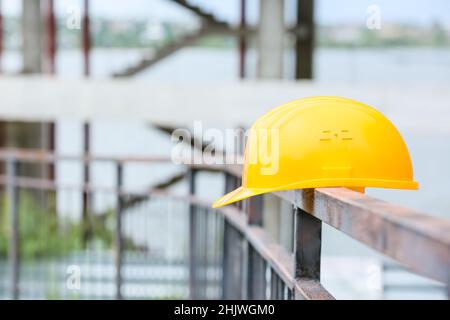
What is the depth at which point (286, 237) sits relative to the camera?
173 inches

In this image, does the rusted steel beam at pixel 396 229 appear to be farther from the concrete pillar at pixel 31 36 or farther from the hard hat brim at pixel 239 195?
the concrete pillar at pixel 31 36

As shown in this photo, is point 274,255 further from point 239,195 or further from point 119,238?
point 119,238

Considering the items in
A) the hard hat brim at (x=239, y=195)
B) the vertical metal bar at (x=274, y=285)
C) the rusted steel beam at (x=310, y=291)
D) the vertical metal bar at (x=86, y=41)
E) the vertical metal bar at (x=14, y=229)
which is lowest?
the vertical metal bar at (x=14, y=229)

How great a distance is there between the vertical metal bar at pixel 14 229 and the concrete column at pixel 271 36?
22.7 ft

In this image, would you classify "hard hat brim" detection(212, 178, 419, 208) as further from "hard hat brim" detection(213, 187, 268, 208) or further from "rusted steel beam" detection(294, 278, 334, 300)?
"rusted steel beam" detection(294, 278, 334, 300)

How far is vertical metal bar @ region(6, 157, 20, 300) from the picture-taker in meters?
8.16

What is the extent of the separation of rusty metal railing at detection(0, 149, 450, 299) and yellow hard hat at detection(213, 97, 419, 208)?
0.09m

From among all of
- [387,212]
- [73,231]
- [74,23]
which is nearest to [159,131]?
[74,23]

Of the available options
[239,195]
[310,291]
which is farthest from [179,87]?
[310,291]

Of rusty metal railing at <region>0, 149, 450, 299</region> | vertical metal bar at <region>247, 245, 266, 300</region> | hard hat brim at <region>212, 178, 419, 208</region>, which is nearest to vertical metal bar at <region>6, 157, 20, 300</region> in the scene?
rusty metal railing at <region>0, 149, 450, 299</region>

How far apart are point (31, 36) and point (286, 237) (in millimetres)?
12463

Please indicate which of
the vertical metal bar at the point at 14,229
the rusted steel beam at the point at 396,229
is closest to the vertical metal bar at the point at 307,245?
the rusted steel beam at the point at 396,229

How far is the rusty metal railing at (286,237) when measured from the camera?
4.62ft

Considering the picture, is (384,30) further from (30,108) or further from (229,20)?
(30,108)
